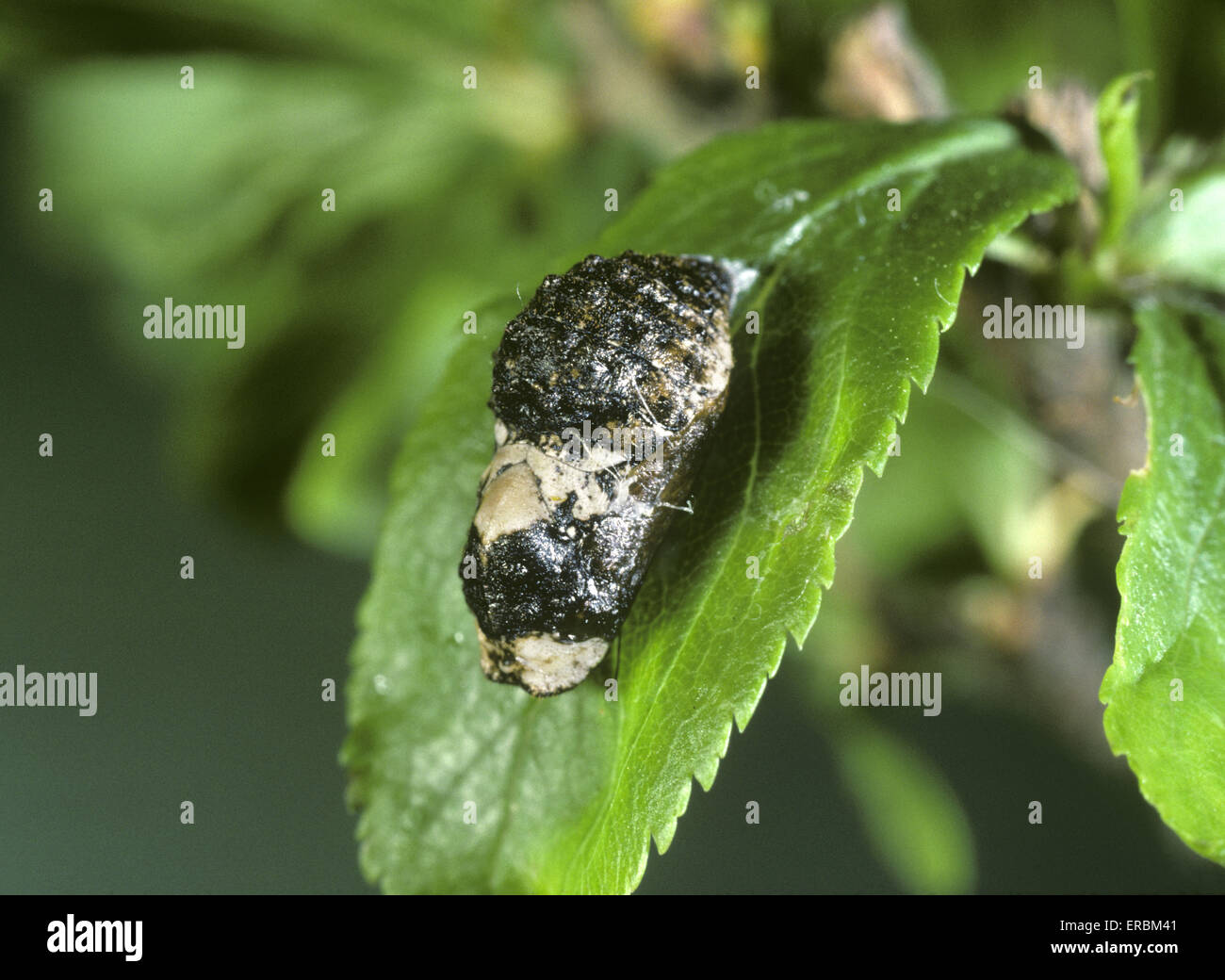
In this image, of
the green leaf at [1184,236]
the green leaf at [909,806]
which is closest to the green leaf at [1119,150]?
the green leaf at [1184,236]

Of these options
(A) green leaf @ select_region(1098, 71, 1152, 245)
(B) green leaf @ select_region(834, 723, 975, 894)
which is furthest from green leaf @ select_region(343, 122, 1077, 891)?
(B) green leaf @ select_region(834, 723, 975, 894)

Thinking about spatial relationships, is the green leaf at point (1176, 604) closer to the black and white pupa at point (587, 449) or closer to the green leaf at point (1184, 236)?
the green leaf at point (1184, 236)

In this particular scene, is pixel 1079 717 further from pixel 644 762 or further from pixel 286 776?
pixel 286 776

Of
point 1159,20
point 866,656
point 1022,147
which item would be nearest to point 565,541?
→ point 1022,147

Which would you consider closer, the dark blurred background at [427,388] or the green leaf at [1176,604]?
the green leaf at [1176,604]

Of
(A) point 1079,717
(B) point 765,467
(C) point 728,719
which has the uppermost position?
(B) point 765,467

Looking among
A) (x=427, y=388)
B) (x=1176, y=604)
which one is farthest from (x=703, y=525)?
(x=427, y=388)
